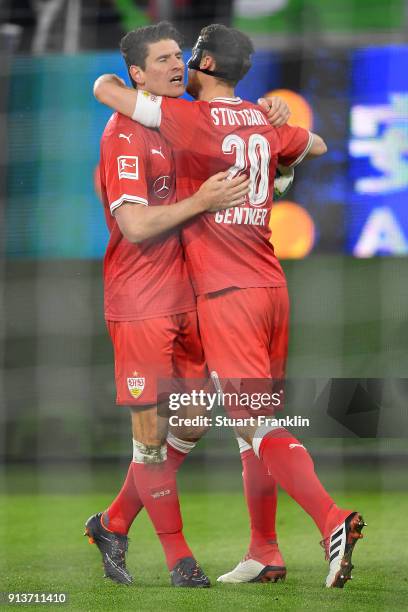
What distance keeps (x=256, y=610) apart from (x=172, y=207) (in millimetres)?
900

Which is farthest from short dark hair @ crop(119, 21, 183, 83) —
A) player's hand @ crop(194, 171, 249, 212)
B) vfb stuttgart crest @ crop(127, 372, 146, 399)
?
vfb stuttgart crest @ crop(127, 372, 146, 399)

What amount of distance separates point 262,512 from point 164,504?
0.23m

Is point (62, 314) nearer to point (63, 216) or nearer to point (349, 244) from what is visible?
point (63, 216)

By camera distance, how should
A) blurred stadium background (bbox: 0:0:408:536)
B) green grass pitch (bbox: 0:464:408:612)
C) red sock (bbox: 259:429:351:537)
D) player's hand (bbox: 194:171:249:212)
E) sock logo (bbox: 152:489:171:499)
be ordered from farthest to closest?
blurred stadium background (bbox: 0:0:408:536)
sock logo (bbox: 152:489:171:499)
player's hand (bbox: 194:171:249:212)
green grass pitch (bbox: 0:464:408:612)
red sock (bbox: 259:429:351:537)

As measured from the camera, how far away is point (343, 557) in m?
2.20

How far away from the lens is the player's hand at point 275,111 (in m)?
2.63

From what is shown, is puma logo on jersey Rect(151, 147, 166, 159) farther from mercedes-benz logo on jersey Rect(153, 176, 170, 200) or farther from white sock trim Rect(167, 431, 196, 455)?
white sock trim Rect(167, 431, 196, 455)

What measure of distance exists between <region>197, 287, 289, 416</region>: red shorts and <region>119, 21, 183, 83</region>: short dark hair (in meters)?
0.61

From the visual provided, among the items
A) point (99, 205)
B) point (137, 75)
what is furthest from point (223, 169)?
point (99, 205)

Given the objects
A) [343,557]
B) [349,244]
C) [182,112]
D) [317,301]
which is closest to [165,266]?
[182,112]

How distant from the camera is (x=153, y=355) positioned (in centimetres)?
262

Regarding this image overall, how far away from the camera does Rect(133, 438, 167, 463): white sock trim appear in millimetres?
2637

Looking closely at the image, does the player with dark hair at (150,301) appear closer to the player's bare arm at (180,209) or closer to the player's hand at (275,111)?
the player's bare arm at (180,209)

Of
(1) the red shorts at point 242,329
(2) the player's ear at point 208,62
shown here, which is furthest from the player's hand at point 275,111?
(1) the red shorts at point 242,329
